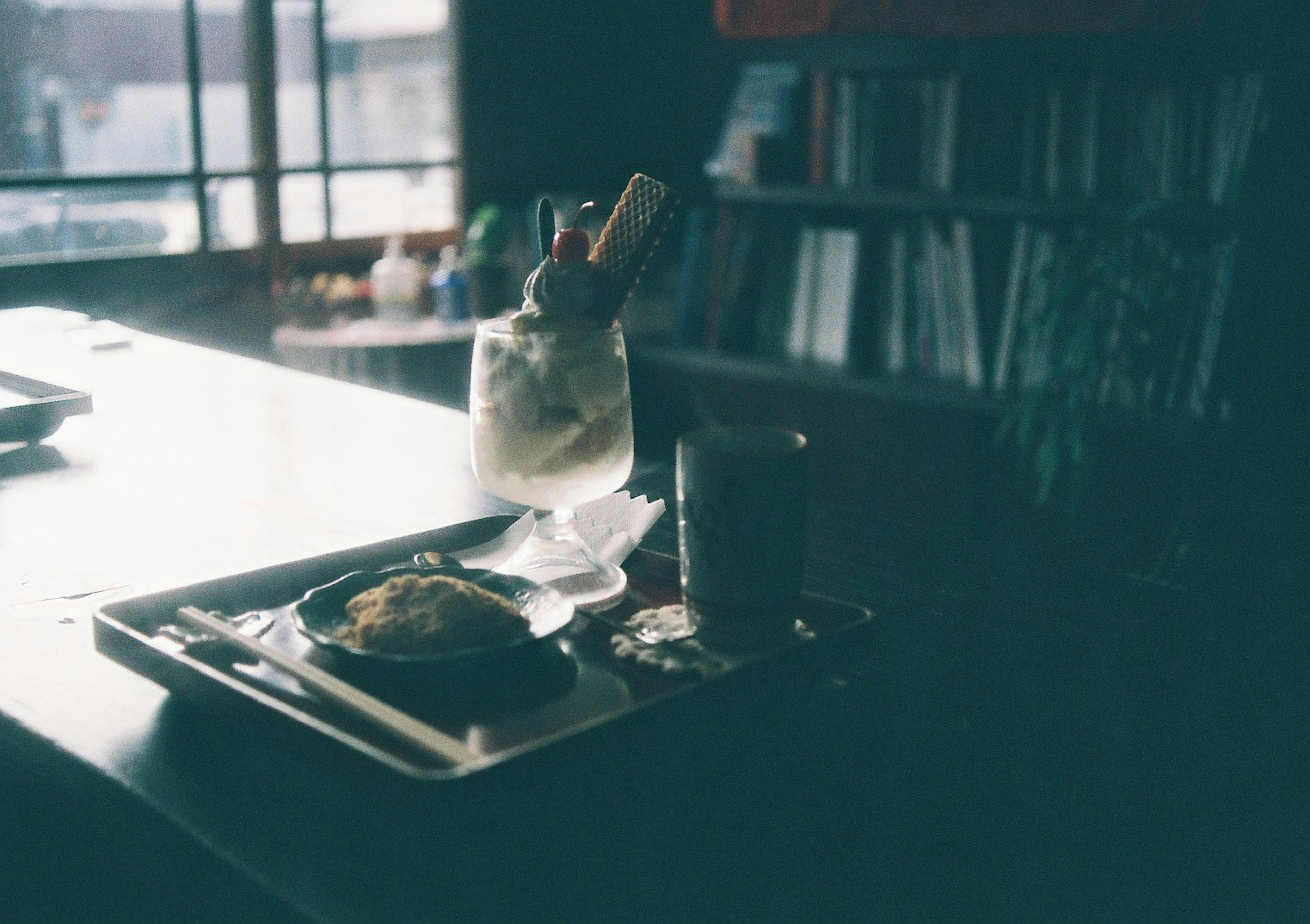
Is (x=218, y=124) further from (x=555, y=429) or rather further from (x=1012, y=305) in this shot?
(x=555, y=429)

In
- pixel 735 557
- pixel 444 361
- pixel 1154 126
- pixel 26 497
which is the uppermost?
pixel 1154 126

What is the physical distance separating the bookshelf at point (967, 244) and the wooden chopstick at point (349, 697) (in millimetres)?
1728

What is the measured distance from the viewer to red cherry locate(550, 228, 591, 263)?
0.88 metres

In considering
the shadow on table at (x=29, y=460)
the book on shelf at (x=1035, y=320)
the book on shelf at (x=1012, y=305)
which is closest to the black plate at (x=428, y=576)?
the shadow on table at (x=29, y=460)

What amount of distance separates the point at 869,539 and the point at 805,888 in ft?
1.81

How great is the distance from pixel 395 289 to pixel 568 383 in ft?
8.55

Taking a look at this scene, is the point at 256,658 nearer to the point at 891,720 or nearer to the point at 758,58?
the point at 891,720

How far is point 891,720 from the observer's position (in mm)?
737

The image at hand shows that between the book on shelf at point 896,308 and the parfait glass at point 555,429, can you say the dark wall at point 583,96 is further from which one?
the parfait glass at point 555,429

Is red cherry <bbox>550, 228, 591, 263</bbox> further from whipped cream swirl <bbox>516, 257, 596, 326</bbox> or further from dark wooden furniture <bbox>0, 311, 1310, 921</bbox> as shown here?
dark wooden furniture <bbox>0, 311, 1310, 921</bbox>

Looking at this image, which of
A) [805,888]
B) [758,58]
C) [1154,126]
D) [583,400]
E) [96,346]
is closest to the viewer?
[805,888]

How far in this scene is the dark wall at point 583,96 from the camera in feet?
12.0

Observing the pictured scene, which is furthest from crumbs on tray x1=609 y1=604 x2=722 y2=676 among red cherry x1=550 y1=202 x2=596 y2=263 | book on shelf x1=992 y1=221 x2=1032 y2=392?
book on shelf x1=992 y1=221 x2=1032 y2=392

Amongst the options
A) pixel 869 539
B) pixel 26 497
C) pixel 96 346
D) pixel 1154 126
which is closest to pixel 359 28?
pixel 96 346
